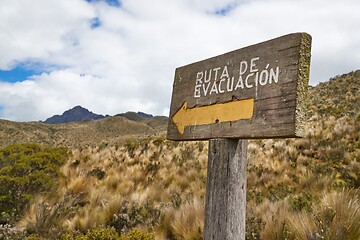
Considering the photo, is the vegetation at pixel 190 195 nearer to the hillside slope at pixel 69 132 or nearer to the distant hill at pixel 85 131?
the distant hill at pixel 85 131

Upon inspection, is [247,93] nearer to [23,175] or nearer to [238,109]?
[238,109]

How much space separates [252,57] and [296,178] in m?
6.41

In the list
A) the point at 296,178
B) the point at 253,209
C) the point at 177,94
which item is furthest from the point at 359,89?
the point at 177,94

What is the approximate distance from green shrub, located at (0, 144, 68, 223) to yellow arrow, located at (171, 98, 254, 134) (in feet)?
14.9

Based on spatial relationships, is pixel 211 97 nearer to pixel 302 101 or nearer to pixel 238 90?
pixel 238 90

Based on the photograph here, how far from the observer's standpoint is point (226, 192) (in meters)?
2.63

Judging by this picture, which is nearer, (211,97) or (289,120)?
(289,120)

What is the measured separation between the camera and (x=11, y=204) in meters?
6.81

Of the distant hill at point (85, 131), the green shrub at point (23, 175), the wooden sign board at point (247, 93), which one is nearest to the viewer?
the wooden sign board at point (247, 93)

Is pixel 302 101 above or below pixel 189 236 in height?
above

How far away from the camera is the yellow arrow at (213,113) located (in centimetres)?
259

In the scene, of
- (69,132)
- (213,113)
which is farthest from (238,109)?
(69,132)

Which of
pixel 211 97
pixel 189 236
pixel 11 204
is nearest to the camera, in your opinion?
pixel 211 97

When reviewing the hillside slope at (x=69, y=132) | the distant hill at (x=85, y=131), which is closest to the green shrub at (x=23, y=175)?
the distant hill at (x=85, y=131)
